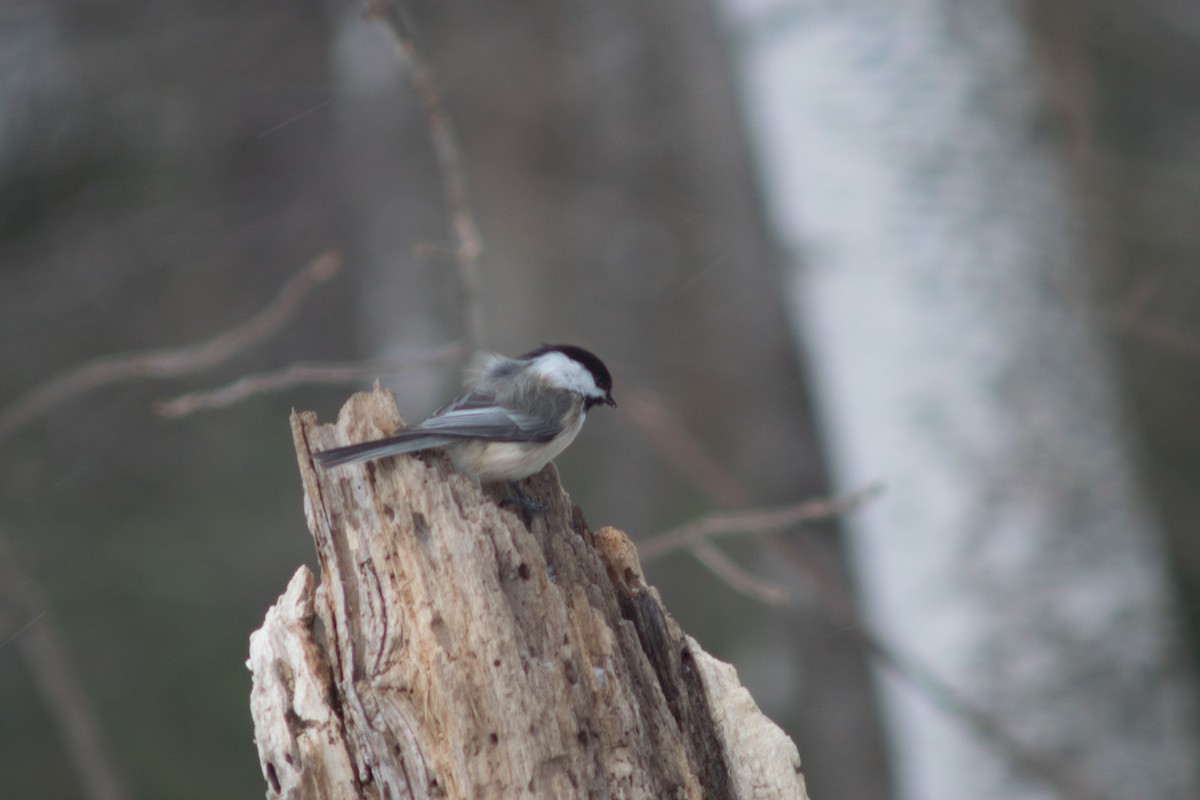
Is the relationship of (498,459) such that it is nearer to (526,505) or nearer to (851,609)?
(526,505)

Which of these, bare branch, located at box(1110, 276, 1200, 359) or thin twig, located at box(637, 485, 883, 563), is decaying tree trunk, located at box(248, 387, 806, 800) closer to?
thin twig, located at box(637, 485, 883, 563)

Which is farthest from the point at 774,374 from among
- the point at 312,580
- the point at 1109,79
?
the point at 312,580

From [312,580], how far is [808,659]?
3.86 metres

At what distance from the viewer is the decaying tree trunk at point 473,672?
1.35 metres

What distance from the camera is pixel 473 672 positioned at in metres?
1.38

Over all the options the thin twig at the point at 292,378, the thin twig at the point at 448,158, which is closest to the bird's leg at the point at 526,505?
the thin twig at the point at 292,378

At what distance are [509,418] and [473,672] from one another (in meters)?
0.61

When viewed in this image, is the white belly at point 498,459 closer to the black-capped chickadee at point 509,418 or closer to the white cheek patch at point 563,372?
the black-capped chickadee at point 509,418

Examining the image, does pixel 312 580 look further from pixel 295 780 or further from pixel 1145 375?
pixel 1145 375

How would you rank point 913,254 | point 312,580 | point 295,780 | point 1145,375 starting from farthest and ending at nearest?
point 1145,375, point 913,254, point 312,580, point 295,780

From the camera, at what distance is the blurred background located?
4316mm

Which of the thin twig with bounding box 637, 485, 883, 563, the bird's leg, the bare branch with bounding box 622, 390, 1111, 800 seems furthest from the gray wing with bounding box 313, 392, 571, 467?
the bare branch with bounding box 622, 390, 1111, 800

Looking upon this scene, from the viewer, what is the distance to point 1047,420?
2684mm

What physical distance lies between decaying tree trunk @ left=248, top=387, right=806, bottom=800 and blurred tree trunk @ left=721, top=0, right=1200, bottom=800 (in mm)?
1397
